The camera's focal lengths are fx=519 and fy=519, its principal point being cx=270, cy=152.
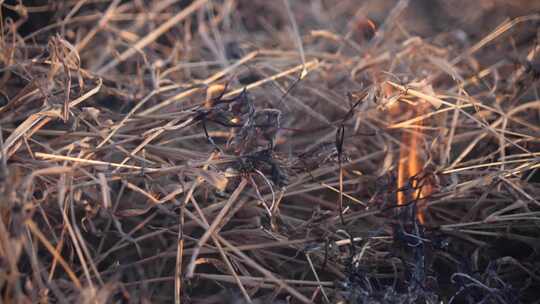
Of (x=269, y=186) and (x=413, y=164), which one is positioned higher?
(x=269, y=186)

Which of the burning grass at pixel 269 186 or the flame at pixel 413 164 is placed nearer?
the burning grass at pixel 269 186

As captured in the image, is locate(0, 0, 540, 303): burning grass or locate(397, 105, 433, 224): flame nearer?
locate(0, 0, 540, 303): burning grass

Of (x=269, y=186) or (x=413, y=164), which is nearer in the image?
(x=269, y=186)

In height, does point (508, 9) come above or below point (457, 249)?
above

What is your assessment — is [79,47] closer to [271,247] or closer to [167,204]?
[167,204]

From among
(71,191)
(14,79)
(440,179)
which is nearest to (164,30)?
(14,79)
